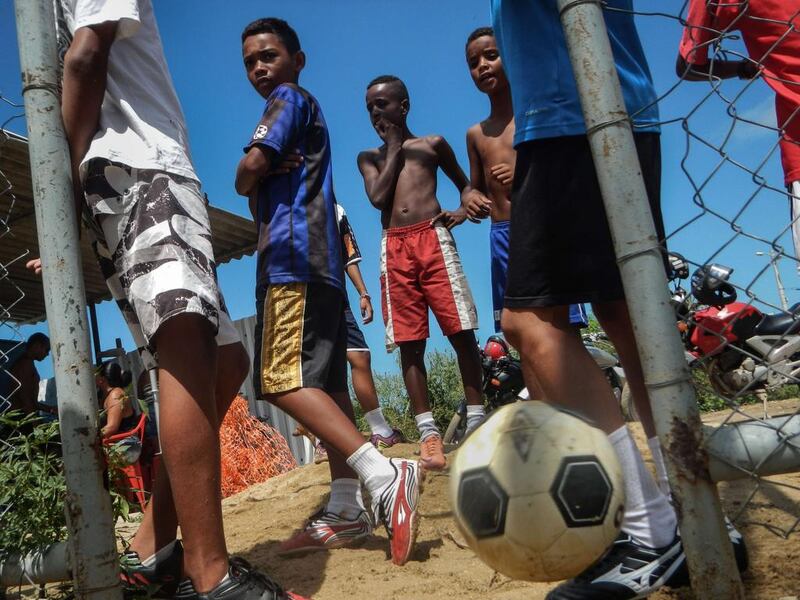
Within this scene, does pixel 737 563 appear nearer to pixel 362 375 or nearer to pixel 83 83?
pixel 83 83

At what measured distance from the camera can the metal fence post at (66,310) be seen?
1739mm

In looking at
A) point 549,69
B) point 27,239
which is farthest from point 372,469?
point 27,239

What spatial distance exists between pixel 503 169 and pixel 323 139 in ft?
4.39

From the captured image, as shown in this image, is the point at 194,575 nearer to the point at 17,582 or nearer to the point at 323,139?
the point at 17,582

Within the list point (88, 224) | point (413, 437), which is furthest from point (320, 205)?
point (413, 437)

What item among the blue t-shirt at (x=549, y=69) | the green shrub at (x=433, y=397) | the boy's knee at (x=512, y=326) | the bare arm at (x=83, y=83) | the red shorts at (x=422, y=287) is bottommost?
the green shrub at (x=433, y=397)

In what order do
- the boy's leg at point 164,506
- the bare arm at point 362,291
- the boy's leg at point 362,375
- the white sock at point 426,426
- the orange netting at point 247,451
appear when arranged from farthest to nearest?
the orange netting at point 247,451 < the bare arm at point 362,291 < the boy's leg at point 362,375 < the white sock at point 426,426 < the boy's leg at point 164,506

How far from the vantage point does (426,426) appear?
4.03m

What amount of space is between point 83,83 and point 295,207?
108 centimetres

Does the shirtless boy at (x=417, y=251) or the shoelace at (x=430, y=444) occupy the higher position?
the shirtless boy at (x=417, y=251)

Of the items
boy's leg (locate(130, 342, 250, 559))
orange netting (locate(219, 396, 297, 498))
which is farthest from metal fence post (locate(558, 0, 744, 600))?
orange netting (locate(219, 396, 297, 498))

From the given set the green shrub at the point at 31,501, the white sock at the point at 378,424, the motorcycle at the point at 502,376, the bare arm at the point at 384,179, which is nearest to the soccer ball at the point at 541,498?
the green shrub at the point at 31,501

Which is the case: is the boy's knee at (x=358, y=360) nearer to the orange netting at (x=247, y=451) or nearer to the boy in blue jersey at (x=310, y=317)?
the boy in blue jersey at (x=310, y=317)

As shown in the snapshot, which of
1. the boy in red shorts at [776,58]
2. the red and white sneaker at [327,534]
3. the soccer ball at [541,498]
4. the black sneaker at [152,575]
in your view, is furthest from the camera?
the red and white sneaker at [327,534]
